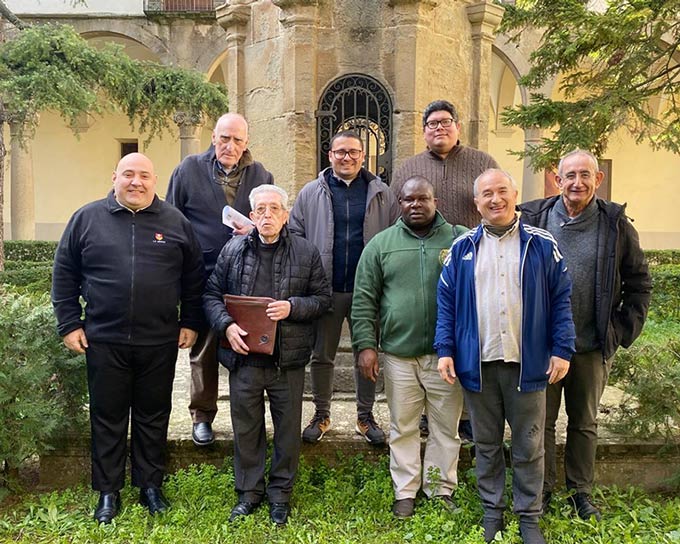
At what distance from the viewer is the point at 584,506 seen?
3541 millimetres

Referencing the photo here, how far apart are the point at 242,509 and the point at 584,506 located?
73.7 inches

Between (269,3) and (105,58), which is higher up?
(105,58)

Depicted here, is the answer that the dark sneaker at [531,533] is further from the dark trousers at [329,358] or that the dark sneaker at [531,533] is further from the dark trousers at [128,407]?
the dark trousers at [128,407]

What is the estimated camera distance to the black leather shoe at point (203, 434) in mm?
4039

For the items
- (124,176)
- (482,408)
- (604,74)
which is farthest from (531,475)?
(604,74)

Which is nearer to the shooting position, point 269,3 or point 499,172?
point 499,172

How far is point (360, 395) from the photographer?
4074 millimetres

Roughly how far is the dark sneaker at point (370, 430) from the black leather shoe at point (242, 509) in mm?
851

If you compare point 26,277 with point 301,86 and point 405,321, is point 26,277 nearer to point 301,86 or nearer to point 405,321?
point 301,86

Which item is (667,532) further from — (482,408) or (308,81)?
(308,81)

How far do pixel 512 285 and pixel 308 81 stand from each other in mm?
2839

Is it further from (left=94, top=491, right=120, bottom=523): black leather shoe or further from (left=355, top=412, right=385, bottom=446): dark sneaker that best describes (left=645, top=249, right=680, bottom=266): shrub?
(left=94, top=491, right=120, bottom=523): black leather shoe

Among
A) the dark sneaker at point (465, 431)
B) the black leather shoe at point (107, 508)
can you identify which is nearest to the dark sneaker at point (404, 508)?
the dark sneaker at point (465, 431)

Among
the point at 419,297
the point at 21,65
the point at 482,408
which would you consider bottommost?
the point at 482,408
